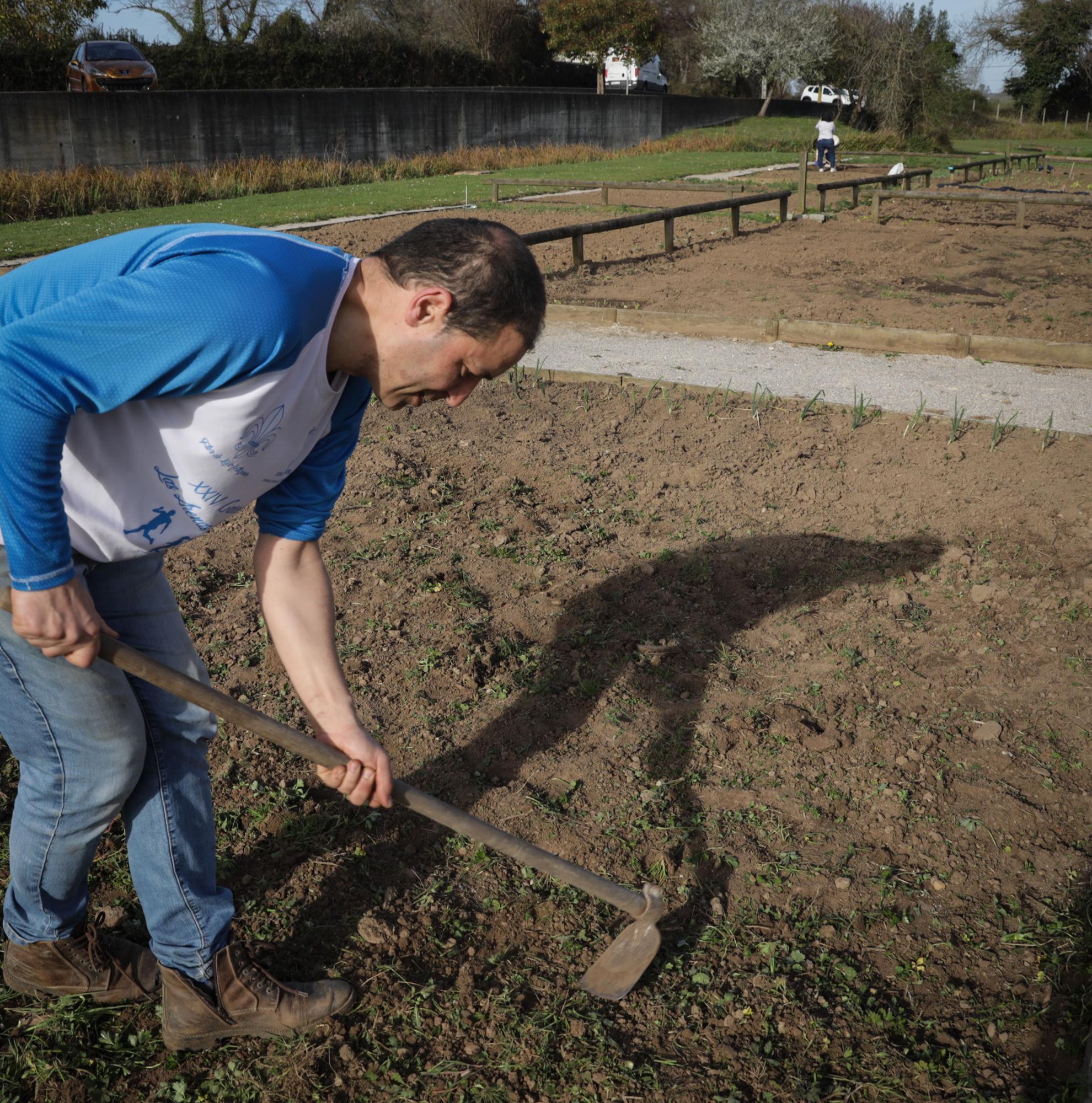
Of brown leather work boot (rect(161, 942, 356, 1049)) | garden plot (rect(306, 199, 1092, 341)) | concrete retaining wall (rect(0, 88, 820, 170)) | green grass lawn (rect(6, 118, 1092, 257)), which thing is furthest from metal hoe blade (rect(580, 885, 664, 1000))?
concrete retaining wall (rect(0, 88, 820, 170))

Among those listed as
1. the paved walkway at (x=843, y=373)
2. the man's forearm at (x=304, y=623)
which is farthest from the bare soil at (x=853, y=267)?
the man's forearm at (x=304, y=623)

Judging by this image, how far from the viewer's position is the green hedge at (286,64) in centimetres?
2275

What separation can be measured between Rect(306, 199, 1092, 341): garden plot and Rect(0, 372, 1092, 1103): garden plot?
124 inches

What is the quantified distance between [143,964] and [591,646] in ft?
5.89

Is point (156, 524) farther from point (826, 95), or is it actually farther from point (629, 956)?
point (826, 95)

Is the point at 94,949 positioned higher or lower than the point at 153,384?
lower

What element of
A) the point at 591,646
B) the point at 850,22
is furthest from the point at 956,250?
the point at 850,22

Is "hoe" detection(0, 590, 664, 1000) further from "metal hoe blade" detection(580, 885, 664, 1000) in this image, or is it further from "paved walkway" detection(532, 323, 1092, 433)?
"paved walkway" detection(532, 323, 1092, 433)

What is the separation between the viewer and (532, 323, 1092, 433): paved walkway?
5.55 metres

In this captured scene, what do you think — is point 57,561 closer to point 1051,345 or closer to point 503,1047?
point 503,1047

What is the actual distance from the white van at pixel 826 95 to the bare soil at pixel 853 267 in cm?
2687

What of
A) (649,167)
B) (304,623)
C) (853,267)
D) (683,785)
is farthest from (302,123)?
(304,623)

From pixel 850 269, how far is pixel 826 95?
35153 mm

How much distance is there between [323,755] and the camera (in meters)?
2.06
